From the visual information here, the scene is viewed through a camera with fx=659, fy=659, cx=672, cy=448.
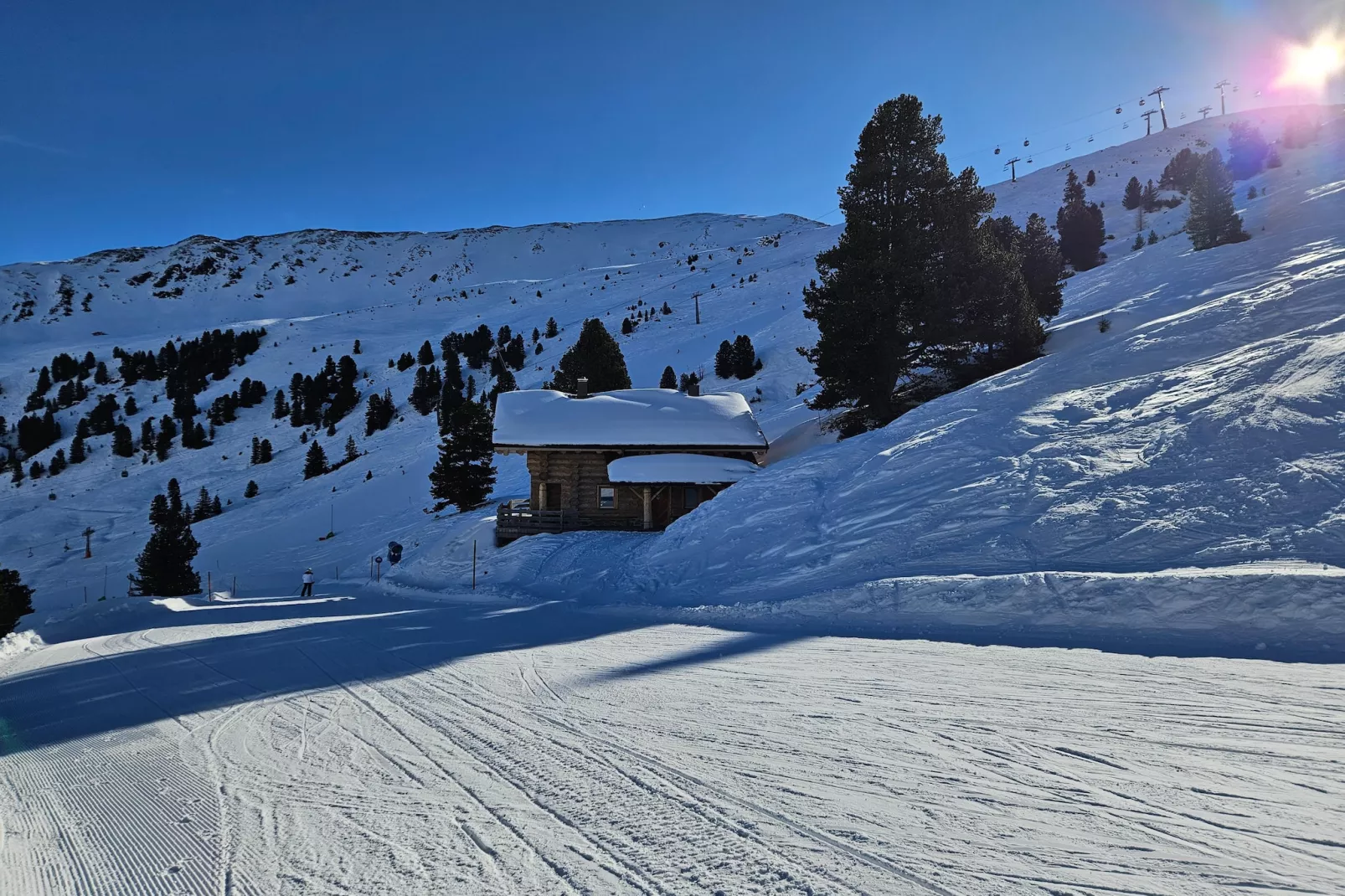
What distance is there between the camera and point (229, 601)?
65.3 feet

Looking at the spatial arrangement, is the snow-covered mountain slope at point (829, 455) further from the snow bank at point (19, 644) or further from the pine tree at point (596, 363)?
the snow bank at point (19, 644)

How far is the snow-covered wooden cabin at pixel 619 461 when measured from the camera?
78.6ft

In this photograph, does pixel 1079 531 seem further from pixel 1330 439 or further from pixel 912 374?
pixel 912 374

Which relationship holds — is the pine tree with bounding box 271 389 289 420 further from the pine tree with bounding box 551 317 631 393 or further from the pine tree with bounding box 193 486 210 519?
the pine tree with bounding box 551 317 631 393

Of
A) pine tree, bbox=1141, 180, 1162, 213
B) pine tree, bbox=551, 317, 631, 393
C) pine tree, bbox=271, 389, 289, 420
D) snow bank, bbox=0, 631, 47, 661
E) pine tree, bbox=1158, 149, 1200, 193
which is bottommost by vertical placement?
snow bank, bbox=0, 631, 47, 661

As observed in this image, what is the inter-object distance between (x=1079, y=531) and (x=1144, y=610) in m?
2.51

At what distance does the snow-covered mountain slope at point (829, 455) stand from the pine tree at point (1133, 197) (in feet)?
11.6

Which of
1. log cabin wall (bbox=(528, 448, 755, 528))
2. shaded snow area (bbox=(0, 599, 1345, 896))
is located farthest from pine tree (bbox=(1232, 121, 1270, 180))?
shaded snow area (bbox=(0, 599, 1345, 896))

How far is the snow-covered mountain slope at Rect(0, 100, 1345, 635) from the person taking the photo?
403 inches

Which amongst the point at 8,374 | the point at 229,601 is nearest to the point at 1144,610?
the point at 229,601

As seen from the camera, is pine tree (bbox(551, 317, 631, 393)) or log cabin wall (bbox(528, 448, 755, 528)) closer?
log cabin wall (bbox(528, 448, 755, 528))

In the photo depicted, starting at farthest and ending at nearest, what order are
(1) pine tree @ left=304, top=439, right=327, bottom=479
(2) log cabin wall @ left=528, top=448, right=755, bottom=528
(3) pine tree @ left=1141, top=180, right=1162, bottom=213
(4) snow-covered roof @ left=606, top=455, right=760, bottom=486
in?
(3) pine tree @ left=1141, top=180, right=1162, bottom=213, (1) pine tree @ left=304, top=439, right=327, bottom=479, (2) log cabin wall @ left=528, top=448, right=755, bottom=528, (4) snow-covered roof @ left=606, top=455, right=760, bottom=486

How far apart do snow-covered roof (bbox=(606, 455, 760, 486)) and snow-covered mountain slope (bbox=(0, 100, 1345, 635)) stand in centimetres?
309

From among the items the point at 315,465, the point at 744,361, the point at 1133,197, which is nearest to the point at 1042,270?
the point at 744,361
